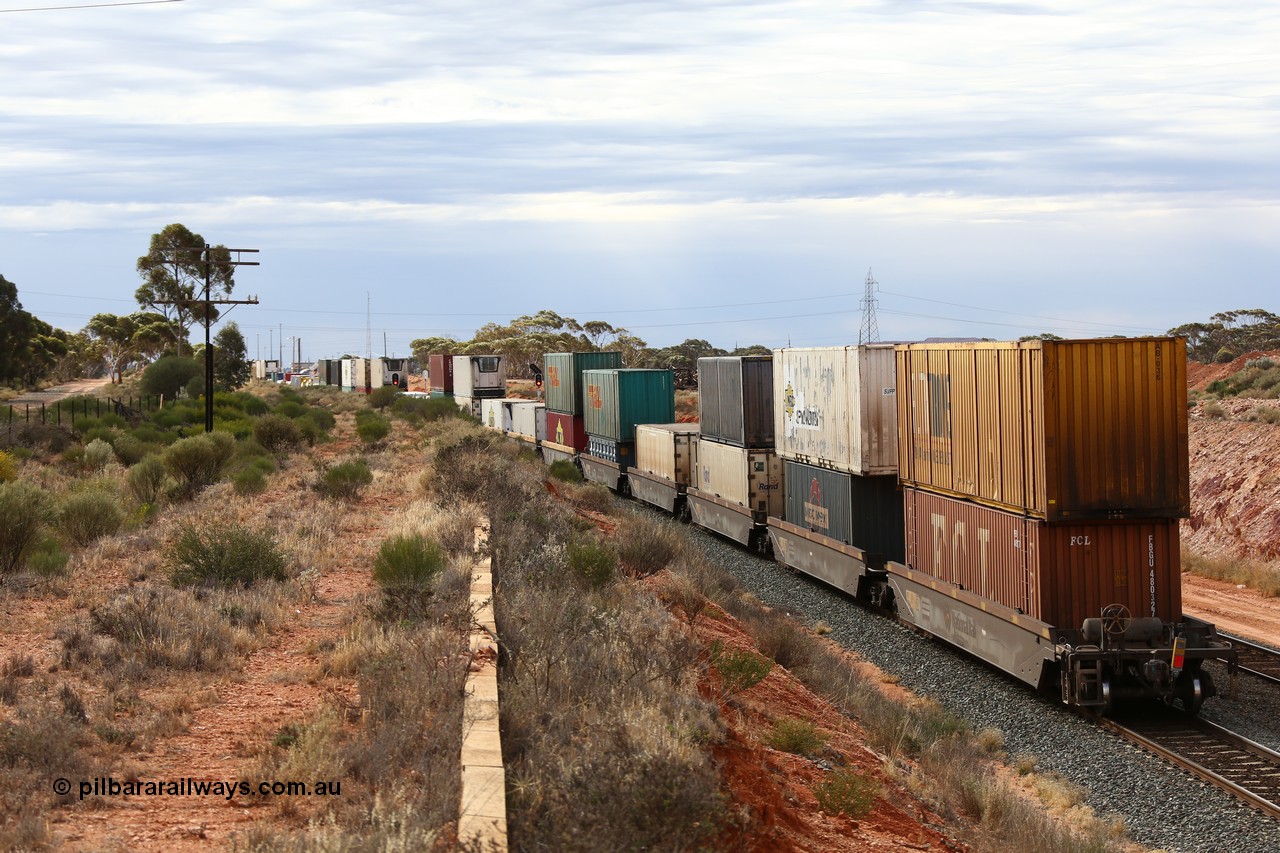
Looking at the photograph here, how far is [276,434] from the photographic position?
41594mm

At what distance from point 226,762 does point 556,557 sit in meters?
7.52

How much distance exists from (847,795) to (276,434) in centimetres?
3624

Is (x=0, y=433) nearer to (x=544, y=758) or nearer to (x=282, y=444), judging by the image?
(x=282, y=444)

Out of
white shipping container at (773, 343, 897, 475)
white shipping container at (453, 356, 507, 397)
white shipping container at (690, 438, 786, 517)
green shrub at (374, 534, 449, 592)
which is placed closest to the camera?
green shrub at (374, 534, 449, 592)

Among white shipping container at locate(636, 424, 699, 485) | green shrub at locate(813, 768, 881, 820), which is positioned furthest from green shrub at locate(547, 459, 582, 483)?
green shrub at locate(813, 768, 881, 820)

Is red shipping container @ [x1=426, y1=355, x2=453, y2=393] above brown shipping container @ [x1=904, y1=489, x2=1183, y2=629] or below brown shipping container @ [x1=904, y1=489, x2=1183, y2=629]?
above

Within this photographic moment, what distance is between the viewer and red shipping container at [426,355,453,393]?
7094cm

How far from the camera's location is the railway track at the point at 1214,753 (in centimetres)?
1080

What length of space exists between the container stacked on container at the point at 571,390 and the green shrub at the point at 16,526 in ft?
75.7

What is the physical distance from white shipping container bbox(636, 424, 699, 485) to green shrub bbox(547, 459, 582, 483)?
2.57 metres

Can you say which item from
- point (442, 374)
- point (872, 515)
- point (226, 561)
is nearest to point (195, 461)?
point (226, 561)

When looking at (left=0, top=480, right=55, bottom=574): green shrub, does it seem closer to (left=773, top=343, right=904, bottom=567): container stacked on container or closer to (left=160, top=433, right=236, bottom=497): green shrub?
(left=160, top=433, right=236, bottom=497): green shrub

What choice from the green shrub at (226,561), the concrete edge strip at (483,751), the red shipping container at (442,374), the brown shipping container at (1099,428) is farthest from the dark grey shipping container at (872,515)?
the red shipping container at (442,374)

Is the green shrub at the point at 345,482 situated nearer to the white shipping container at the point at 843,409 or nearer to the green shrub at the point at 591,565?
the white shipping container at the point at 843,409
